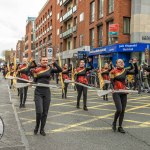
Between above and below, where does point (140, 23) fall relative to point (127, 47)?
above

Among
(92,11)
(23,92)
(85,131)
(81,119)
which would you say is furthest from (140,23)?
(85,131)

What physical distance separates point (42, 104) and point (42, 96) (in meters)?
0.19

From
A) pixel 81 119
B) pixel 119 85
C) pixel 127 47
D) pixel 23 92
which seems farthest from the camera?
pixel 127 47

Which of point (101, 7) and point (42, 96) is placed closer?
point (42, 96)

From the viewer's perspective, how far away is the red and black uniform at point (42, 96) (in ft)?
25.4

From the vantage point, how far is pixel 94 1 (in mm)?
38844

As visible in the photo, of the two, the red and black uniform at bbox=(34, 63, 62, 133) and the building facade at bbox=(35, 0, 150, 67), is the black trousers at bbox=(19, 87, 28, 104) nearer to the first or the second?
the red and black uniform at bbox=(34, 63, 62, 133)

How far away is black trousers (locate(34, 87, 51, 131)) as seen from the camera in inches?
305

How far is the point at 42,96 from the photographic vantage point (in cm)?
789

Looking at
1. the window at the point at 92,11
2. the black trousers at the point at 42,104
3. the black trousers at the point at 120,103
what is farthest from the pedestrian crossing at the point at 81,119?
the window at the point at 92,11

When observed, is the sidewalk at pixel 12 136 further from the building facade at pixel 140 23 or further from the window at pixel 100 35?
the window at pixel 100 35

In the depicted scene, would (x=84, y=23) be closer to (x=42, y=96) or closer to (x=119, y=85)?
(x=119, y=85)

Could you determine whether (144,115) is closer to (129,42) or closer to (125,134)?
(125,134)

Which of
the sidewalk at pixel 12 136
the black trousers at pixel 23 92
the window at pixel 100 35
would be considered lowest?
the sidewalk at pixel 12 136
